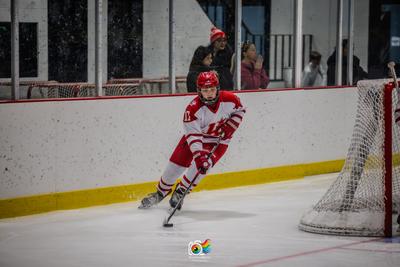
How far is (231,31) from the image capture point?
1034cm

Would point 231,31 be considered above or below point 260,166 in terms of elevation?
above

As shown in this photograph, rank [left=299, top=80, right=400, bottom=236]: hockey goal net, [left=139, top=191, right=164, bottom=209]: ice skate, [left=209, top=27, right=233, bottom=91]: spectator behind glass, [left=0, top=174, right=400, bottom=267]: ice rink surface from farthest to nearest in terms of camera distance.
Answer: [left=209, top=27, right=233, bottom=91]: spectator behind glass, [left=139, top=191, right=164, bottom=209]: ice skate, [left=299, top=80, right=400, bottom=236]: hockey goal net, [left=0, top=174, right=400, bottom=267]: ice rink surface

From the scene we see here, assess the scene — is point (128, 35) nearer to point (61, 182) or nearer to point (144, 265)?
point (61, 182)

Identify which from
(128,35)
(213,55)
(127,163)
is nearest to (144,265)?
(127,163)

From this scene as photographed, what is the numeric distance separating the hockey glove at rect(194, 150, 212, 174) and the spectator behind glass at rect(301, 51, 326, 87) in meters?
Result: 3.38

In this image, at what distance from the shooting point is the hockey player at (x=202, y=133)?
319 inches

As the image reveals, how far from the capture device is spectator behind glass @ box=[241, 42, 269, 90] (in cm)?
1052

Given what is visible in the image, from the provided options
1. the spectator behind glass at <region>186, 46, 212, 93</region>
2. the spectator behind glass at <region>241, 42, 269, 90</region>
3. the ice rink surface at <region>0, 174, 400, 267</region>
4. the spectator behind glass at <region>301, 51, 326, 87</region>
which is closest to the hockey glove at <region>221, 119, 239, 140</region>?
the ice rink surface at <region>0, 174, 400, 267</region>

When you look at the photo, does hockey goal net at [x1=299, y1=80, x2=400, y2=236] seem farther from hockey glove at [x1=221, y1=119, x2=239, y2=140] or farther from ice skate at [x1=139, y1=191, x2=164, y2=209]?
ice skate at [x1=139, y1=191, x2=164, y2=209]

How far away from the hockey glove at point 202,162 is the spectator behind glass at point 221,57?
84.3 inches

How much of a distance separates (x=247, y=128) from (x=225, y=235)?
291 cm

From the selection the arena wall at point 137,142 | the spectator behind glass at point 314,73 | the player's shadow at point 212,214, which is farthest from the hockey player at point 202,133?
the spectator behind glass at point 314,73

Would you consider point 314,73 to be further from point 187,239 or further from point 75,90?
point 187,239

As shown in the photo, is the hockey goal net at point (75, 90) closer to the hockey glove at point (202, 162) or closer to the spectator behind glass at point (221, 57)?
the spectator behind glass at point (221, 57)
